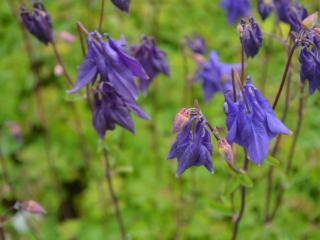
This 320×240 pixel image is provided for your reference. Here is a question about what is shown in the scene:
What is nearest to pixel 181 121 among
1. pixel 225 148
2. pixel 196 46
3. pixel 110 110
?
pixel 225 148

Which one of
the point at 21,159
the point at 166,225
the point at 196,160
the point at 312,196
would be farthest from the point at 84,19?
the point at 196,160

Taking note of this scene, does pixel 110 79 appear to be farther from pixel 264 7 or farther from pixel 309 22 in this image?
pixel 264 7

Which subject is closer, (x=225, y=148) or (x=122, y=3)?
(x=225, y=148)

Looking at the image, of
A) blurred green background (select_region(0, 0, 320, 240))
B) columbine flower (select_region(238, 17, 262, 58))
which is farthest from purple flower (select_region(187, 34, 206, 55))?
columbine flower (select_region(238, 17, 262, 58))

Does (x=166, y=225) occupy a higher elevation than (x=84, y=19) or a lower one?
lower

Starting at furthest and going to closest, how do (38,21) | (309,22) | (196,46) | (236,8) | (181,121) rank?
(236,8) → (196,46) → (38,21) → (309,22) → (181,121)

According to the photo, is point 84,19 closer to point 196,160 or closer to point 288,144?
point 288,144

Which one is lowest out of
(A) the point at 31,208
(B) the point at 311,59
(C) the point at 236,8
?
(A) the point at 31,208
